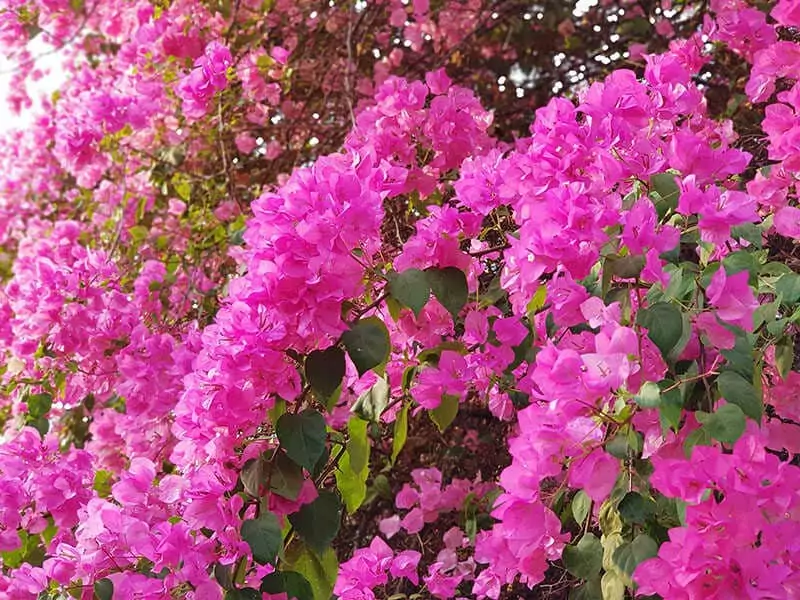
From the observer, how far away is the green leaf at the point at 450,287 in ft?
3.43

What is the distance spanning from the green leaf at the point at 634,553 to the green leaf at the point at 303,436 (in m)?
0.31

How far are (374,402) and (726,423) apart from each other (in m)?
0.46

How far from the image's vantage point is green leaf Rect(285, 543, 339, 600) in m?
1.05

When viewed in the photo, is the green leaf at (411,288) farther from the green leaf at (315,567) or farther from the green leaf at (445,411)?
the green leaf at (315,567)

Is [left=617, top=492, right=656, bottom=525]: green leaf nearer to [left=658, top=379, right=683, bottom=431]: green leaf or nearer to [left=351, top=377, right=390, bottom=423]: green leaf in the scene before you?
[left=658, top=379, right=683, bottom=431]: green leaf

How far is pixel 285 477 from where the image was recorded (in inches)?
38.8

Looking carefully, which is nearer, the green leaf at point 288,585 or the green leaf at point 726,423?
the green leaf at point 726,423

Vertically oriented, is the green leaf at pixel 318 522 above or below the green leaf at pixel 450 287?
below

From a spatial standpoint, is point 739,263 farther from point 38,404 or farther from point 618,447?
point 38,404

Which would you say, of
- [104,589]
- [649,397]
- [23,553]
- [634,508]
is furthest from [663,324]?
[23,553]

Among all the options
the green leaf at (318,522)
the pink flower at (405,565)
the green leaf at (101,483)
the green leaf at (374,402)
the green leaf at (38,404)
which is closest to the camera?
the green leaf at (318,522)

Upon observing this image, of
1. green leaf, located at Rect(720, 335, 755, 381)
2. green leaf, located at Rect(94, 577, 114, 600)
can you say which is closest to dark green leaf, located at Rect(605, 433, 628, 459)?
green leaf, located at Rect(720, 335, 755, 381)

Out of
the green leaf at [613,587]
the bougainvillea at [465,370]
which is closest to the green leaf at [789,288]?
the bougainvillea at [465,370]

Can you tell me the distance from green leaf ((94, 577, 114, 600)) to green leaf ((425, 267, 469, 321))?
458 millimetres
